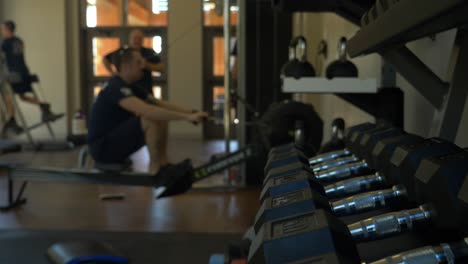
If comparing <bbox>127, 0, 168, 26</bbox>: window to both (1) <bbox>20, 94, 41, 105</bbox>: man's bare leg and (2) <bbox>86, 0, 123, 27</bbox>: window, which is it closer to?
(2) <bbox>86, 0, 123, 27</bbox>: window

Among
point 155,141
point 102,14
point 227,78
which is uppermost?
point 102,14

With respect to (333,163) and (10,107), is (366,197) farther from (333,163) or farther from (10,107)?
(10,107)

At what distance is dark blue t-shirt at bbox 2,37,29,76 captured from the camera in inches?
175

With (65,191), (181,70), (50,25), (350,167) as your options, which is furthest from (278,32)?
(350,167)

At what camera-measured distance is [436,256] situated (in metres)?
0.59

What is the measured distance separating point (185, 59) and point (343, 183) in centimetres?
339

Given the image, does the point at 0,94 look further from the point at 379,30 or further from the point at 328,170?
the point at 379,30

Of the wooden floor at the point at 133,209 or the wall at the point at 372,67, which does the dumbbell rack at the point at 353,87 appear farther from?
the wooden floor at the point at 133,209

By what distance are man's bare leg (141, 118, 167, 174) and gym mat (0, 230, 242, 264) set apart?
37.2 inches

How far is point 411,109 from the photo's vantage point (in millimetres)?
1917

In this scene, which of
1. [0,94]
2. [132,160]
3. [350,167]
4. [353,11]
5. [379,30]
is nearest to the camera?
[379,30]

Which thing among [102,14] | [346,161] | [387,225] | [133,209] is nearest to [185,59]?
[102,14]

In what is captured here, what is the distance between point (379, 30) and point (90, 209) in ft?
9.99

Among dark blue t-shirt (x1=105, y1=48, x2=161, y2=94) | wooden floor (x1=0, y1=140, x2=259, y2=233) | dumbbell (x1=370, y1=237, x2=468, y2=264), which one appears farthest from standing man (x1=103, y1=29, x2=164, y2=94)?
dumbbell (x1=370, y1=237, x2=468, y2=264)
